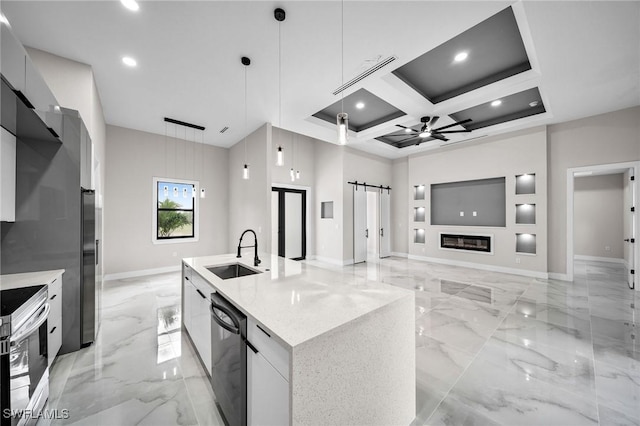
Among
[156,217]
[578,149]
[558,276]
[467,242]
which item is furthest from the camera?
[467,242]

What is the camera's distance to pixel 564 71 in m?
3.18

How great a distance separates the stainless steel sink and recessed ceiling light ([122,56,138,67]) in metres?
2.91

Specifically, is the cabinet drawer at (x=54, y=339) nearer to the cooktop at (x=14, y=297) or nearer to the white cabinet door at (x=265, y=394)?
the cooktop at (x=14, y=297)

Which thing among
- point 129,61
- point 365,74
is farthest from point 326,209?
point 129,61

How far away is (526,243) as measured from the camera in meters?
5.41

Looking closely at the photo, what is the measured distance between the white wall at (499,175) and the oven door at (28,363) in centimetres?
738

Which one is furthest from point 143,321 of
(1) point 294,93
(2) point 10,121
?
(1) point 294,93

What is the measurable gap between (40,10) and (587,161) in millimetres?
8391

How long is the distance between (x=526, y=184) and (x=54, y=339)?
807cm

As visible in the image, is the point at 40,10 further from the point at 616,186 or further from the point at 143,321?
the point at 616,186

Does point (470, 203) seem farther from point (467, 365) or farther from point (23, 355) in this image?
point (23, 355)

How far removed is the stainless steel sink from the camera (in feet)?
7.99

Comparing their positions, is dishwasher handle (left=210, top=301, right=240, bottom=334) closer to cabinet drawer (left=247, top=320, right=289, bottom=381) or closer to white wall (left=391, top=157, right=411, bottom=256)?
cabinet drawer (left=247, top=320, right=289, bottom=381)

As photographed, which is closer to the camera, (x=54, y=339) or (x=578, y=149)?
(x=54, y=339)
